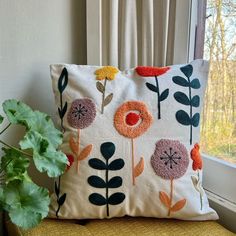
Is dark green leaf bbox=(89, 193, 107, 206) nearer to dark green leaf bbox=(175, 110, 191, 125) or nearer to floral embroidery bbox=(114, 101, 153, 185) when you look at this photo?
floral embroidery bbox=(114, 101, 153, 185)

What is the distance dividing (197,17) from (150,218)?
0.69 m

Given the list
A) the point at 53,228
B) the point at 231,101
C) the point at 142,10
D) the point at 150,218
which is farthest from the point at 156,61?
the point at 53,228

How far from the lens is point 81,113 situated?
0.92 m

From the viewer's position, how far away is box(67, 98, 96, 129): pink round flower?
91 centimetres

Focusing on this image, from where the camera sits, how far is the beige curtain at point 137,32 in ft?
3.65

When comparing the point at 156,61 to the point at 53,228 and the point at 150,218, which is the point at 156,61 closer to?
the point at 150,218

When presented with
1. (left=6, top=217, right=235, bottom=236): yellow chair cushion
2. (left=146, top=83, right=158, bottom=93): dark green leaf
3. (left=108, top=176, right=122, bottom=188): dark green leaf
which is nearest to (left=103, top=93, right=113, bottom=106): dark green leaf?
(left=146, top=83, right=158, bottom=93): dark green leaf

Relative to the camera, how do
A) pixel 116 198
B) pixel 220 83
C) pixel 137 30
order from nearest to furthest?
1. pixel 116 198
2. pixel 220 83
3. pixel 137 30

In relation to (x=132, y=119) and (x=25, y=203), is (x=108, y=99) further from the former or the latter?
(x=25, y=203)

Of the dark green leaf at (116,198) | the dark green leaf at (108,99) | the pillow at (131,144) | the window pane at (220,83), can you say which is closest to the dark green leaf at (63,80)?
the pillow at (131,144)

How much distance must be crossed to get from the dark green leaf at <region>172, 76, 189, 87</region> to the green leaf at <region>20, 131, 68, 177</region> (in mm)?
417

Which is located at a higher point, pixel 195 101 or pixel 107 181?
pixel 195 101

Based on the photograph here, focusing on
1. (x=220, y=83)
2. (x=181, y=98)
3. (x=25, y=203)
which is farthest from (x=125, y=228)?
(x=220, y=83)

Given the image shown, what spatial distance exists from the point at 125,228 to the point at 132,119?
305mm
